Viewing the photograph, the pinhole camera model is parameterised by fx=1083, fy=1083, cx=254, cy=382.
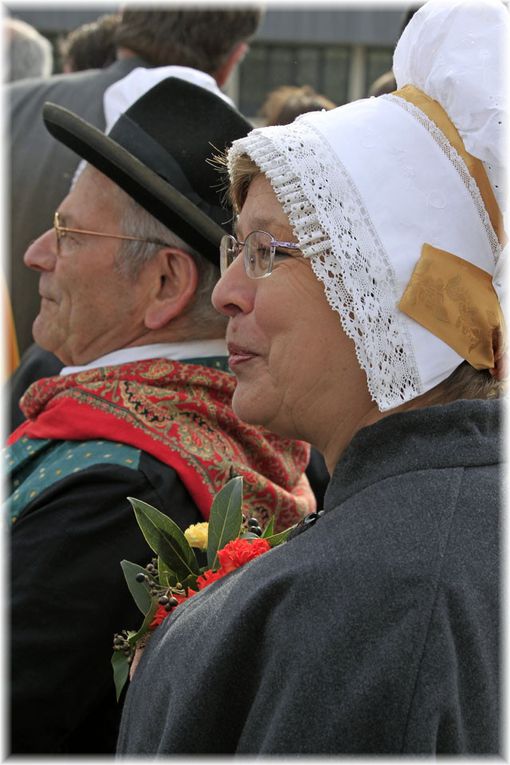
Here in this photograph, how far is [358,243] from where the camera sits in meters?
1.69

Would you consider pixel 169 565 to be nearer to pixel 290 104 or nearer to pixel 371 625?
pixel 371 625

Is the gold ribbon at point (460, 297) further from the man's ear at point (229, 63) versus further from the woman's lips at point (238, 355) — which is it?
the man's ear at point (229, 63)

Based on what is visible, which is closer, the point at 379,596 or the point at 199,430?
the point at 379,596

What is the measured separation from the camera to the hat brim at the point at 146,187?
2770mm

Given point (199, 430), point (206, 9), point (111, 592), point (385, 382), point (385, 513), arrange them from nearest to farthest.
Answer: point (385, 513) → point (385, 382) → point (111, 592) → point (199, 430) → point (206, 9)

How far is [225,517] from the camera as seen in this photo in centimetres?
205

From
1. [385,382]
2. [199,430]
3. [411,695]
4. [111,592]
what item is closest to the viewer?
[411,695]

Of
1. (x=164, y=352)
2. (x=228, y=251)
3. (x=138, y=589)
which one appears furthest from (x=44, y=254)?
(x=138, y=589)

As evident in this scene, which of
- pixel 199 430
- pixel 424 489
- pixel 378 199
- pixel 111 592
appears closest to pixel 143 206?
pixel 199 430

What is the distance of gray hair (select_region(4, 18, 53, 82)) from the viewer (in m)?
5.48

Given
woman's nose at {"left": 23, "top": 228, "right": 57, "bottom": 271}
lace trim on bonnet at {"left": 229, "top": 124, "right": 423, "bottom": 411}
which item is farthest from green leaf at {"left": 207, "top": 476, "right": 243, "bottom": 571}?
woman's nose at {"left": 23, "top": 228, "right": 57, "bottom": 271}

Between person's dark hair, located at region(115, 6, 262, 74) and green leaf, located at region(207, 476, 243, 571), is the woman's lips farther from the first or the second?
person's dark hair, located at region(115, 6, 262, 74)

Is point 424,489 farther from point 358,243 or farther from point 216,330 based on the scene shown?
point 216,330

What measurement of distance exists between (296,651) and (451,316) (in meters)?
0.57
